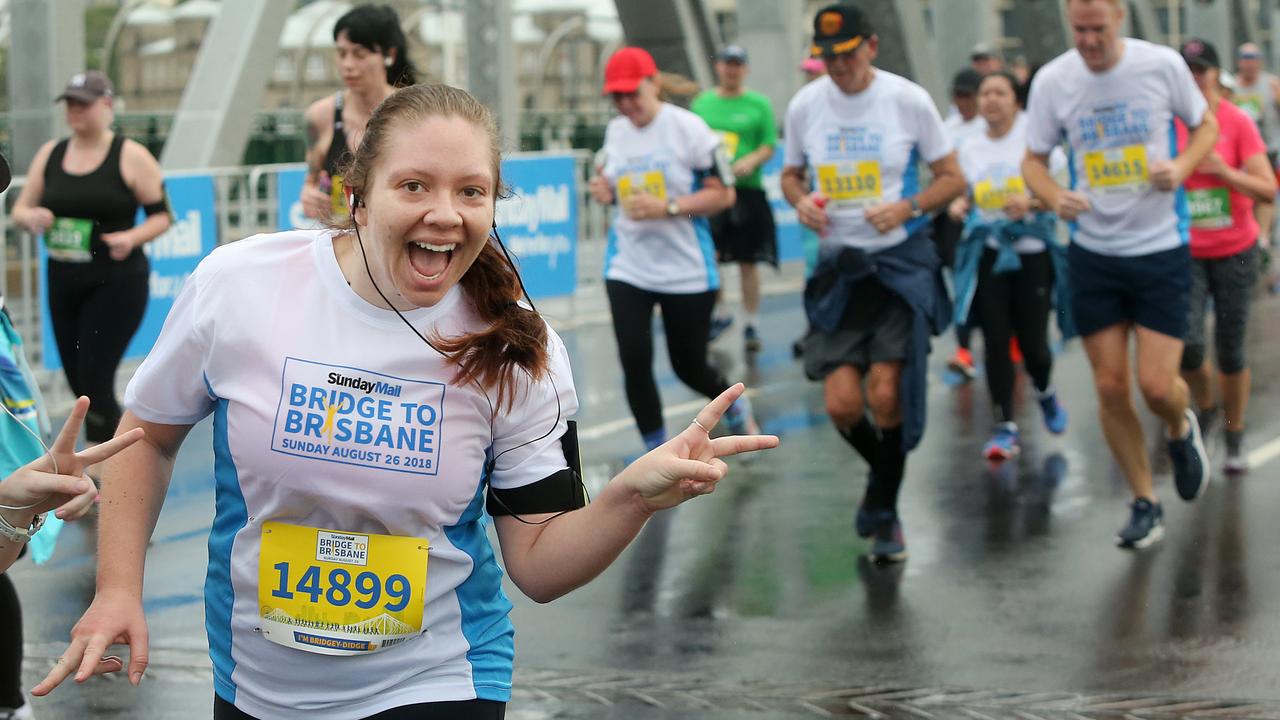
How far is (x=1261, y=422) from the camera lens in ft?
35.2

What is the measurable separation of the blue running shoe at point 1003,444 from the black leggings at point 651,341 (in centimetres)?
147

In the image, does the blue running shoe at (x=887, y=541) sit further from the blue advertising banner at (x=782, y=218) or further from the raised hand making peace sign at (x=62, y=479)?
the blue advertising banner at (x=782, y=218)

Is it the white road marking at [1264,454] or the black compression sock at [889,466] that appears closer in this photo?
the black compression sock at [889,466]

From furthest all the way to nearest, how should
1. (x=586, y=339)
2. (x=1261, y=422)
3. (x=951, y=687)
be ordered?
1. (x=586, y=339)
2. (x=1261, y=422)
3. (x=951, y=687)

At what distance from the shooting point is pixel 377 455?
3.12 m

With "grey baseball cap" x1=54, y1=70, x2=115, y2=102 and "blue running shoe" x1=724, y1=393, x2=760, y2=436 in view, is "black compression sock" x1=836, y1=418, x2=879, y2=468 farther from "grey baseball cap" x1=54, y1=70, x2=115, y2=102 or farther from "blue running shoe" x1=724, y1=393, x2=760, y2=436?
"grey baseball cap" x1=54, y1=70, x2=115, y2=102

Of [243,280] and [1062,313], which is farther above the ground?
[243,280]

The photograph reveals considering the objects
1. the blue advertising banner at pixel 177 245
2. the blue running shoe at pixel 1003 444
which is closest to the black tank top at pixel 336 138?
the blue advertising banner at pixel 177 245

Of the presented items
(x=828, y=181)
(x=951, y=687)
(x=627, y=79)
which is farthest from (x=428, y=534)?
(x=627, y=79)

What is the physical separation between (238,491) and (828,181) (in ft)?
15.8

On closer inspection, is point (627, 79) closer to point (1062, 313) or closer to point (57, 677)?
point (1062, 313)

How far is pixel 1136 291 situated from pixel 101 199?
184 inches

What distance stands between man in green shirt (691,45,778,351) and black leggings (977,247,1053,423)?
3885 millimetres

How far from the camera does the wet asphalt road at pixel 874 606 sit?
5.64 m
